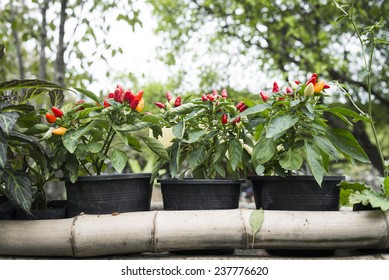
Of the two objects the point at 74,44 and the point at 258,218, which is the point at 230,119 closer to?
the point at 258,218

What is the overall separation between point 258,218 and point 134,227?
1.19ft

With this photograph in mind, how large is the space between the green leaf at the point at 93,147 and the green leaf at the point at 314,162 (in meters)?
0.66

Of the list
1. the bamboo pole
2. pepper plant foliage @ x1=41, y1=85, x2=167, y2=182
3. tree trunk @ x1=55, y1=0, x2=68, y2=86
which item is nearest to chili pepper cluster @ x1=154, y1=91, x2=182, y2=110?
pepper plant foliage @ x1=41, y1=85, x2=167, y2=182

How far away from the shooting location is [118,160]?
1411mm

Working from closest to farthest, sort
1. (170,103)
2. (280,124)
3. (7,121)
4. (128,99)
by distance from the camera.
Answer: (7,121) → (280,124) → (128,99) → (170,103)

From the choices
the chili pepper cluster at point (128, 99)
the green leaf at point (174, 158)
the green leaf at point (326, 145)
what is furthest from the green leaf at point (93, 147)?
the green leaf at point (326, 145)

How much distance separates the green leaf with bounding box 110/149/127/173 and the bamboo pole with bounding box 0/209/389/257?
0.59 ft

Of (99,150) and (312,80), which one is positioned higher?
(312,80)

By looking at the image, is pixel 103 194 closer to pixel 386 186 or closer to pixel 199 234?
pixel 199 234

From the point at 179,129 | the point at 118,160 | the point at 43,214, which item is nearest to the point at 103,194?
the point at 118,160

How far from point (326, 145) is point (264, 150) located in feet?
0.66

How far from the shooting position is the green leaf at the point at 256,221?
123cm

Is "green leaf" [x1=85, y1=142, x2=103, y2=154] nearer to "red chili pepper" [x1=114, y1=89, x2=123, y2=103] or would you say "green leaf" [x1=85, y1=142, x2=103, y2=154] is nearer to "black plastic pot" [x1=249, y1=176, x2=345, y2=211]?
"red chili pepper" [x1=114, y1=89, x2=123, y2=103]

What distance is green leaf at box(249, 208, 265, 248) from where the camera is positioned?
1.23 metres
